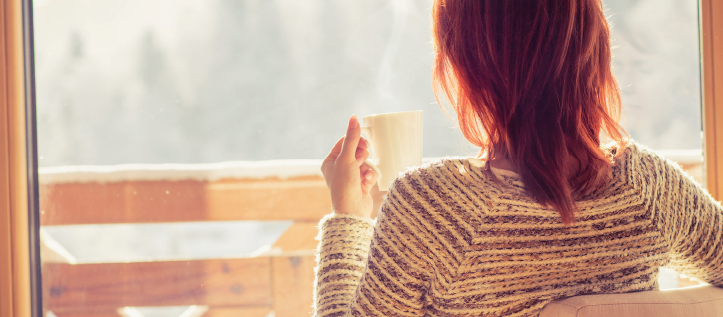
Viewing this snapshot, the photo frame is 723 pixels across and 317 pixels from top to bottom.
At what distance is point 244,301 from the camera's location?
1.30m

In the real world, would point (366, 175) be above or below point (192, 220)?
above

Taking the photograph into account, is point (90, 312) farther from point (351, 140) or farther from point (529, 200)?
point (529, 200)

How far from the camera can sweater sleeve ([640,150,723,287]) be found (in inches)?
23.4

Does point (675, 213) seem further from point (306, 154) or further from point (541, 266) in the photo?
point (306, 154)

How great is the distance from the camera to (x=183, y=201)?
4.15 ft

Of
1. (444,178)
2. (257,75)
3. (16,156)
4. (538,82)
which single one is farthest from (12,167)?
(538,82)

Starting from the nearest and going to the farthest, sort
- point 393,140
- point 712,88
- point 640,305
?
point 640,305
point 393,140
point 712,88

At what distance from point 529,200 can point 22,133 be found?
1251mm

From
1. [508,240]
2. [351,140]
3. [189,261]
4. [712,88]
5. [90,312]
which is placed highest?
[712,88]

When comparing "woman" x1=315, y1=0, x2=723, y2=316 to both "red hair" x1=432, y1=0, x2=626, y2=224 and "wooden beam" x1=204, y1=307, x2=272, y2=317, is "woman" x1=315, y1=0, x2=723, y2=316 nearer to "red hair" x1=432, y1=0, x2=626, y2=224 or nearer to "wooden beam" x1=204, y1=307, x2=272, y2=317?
"red hair" x1=432, y1=0, x2=626, y2=224

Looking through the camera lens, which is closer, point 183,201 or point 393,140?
point 393,140

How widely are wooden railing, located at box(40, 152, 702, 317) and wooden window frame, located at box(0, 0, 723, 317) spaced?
53 mm

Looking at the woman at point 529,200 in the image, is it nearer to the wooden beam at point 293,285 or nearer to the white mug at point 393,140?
the white mug at point 393,140

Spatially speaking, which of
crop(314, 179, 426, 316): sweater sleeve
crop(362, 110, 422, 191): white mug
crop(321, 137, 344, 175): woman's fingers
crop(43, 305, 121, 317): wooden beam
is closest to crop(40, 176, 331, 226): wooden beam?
crop(43, 305, 121, 317): wooden beam
